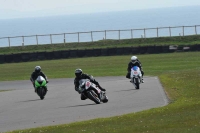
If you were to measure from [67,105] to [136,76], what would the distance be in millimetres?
5319

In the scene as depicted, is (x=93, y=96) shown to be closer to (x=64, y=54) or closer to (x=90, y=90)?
(x=90, y=90)

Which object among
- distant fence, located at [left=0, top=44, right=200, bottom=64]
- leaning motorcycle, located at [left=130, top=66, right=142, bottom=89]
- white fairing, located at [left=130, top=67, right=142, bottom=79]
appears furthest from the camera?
distant fence, located at [left=0, top=44, right=200, bottom=64]

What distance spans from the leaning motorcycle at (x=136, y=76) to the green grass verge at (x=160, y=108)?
1.14m

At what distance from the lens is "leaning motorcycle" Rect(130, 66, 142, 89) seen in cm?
2720

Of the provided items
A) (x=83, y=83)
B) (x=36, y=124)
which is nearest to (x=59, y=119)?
(x=36, y=124)

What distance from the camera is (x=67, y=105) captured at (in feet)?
75.0

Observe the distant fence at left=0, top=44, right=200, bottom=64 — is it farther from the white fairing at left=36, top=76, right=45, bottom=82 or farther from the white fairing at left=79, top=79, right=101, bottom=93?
the white fairing at left=79, top=79, right=101, bottom=93

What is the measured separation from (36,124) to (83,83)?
14.2ft

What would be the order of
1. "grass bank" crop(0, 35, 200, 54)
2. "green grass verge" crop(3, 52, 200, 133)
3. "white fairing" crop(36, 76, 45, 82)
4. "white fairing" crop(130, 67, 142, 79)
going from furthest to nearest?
1. "grass bank" crop(0, 35, 200, 54)
2. "white fairing" crop(130, 67, 142, 79)
3. "white fairing" crop(36, 76, 45, 82)
4. "green grass verge" crop(3, 52, 200, 133)

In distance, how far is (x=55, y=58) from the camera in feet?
191

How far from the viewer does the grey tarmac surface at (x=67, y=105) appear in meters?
18.8

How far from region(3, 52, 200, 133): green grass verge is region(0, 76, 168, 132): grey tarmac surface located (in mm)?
810

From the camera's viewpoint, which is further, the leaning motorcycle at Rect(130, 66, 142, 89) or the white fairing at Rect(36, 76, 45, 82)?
the leaning motorcycle at Rect(130, 66, 142, 89)

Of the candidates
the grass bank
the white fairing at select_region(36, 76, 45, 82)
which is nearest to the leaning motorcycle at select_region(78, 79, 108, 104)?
the white fairing at select_region(36, 76, 45, 82)
